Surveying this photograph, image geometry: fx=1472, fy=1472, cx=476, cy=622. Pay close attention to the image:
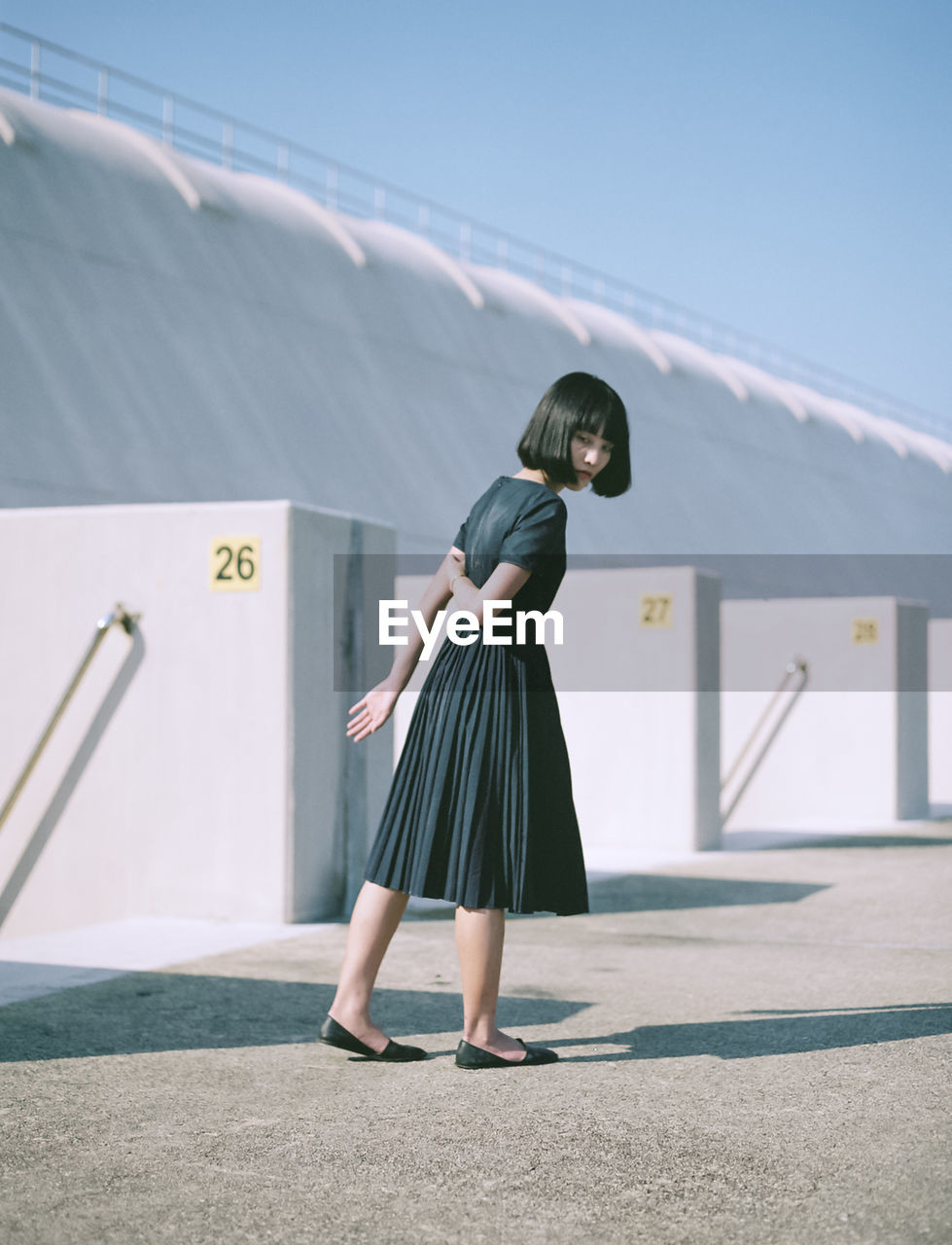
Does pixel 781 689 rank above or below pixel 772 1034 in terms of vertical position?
above

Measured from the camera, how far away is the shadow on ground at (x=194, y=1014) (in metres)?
3.60

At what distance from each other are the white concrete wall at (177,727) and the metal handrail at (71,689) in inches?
2.1

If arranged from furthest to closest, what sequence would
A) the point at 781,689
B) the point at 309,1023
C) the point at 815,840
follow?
the point at 781,689 → the point at 815,840 → the point at 309,1023

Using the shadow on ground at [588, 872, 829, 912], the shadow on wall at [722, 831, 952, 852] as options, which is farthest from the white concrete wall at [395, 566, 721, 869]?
the shadow on ground at [588, 872, 829, 912]

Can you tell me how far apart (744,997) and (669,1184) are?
5.82 feet

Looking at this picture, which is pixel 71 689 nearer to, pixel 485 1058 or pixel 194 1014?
pixel 194 1014

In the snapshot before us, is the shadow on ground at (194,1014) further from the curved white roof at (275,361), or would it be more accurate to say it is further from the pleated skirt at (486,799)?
the curved white roof at (275,361)

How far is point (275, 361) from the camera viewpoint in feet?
63.6

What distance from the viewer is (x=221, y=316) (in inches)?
737

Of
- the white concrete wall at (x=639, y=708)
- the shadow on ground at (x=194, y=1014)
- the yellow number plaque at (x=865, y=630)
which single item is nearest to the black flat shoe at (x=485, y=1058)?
the shadow on ground at (x=194, y=1014)

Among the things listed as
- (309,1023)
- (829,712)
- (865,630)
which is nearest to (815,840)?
(829,712)

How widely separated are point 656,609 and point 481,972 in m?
5.87

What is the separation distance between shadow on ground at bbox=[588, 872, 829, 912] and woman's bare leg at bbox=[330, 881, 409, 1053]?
111 inches

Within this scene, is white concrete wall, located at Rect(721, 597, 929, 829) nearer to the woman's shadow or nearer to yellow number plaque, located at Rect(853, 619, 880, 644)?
yellow number plaque, located at Rect(853, 619, 880, 644)
